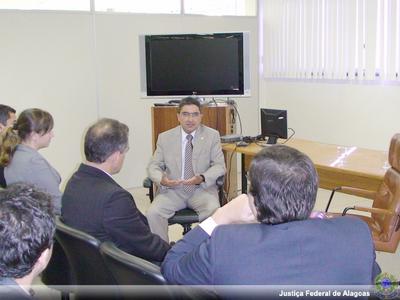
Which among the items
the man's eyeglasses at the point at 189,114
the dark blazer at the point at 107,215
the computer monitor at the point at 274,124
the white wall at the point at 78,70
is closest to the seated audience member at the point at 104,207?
the dark blazer at the point at 107,215

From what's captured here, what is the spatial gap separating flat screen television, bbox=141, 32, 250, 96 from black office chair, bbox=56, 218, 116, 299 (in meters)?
3.03

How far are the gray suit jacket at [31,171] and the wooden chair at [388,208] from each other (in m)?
1.86

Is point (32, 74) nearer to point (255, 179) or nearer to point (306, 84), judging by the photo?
point (306, 84)

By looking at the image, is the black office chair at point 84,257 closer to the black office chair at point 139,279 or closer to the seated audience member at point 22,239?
the black office chair at point 139,279

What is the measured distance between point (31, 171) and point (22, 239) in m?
1.82

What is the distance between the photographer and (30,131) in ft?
10.7

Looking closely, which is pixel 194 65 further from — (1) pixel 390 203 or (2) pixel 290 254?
(2) pixel 290 254

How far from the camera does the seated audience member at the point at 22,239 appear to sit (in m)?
1.33

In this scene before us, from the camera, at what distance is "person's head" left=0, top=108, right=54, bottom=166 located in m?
3.18

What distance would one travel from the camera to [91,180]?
Result: 2.36 meters

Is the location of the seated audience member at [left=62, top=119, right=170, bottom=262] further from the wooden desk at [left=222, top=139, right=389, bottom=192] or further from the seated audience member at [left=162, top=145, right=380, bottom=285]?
the wooden desk at [left=222, top=139, right=389, bottom=192]

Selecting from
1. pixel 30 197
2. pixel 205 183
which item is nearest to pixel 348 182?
pixel 205 183

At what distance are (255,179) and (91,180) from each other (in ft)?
3.48

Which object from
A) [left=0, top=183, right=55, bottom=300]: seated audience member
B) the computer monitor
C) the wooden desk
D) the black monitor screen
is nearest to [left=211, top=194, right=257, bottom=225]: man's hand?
[left=0, top=183, right=55, bottom=300]: seated audience member
